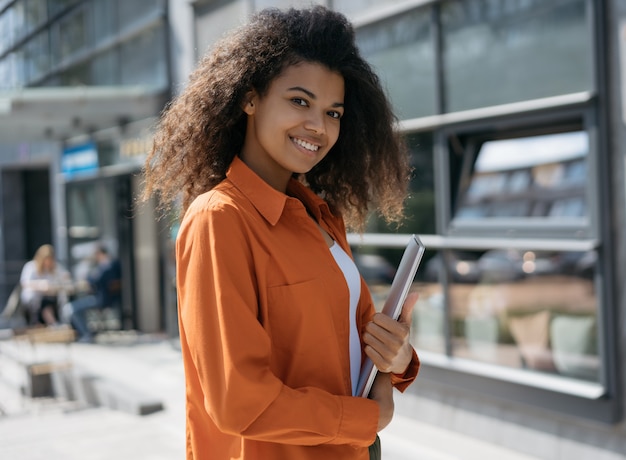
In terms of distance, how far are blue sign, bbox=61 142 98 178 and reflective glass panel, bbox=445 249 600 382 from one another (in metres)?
8.42

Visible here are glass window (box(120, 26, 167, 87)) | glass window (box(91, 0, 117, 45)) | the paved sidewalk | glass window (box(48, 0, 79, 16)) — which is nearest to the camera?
the paved sidewalk

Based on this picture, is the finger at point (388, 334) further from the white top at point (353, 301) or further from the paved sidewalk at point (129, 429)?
the paved sidewalk at point (129, 429)

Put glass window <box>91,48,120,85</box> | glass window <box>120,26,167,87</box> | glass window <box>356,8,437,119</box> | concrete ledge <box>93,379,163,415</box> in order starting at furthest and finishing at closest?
glass window <box>91,48,120,85</box>
glass window <box>120,26,167,87</box>
concrete ledge <box>93,379,163,415</box>
glass window <box>356,8,437,119</box>

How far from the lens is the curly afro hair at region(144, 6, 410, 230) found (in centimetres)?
176

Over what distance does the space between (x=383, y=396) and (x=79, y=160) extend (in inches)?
477

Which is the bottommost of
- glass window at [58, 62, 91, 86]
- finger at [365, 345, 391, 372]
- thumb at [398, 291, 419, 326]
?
finger at [365, 345, 391, 372]

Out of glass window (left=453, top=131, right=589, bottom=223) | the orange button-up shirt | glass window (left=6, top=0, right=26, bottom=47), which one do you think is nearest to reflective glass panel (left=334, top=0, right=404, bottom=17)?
glass window (left=453, top=131, right=589, bottom=223)

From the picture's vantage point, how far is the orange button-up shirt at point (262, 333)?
→ 1456mm

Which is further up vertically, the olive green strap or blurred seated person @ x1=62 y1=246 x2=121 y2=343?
the olive green strap

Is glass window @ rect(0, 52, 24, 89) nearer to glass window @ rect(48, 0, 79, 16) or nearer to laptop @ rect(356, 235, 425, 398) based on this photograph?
glass window @ rect(48, 0, 79, 16)

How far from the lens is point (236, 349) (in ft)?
4.73

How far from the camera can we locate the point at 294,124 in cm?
171

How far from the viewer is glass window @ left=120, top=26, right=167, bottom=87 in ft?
33.3

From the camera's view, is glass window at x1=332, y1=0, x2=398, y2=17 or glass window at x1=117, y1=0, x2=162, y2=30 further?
glass window at x1=117, y1=0, x2=162, y2=30
